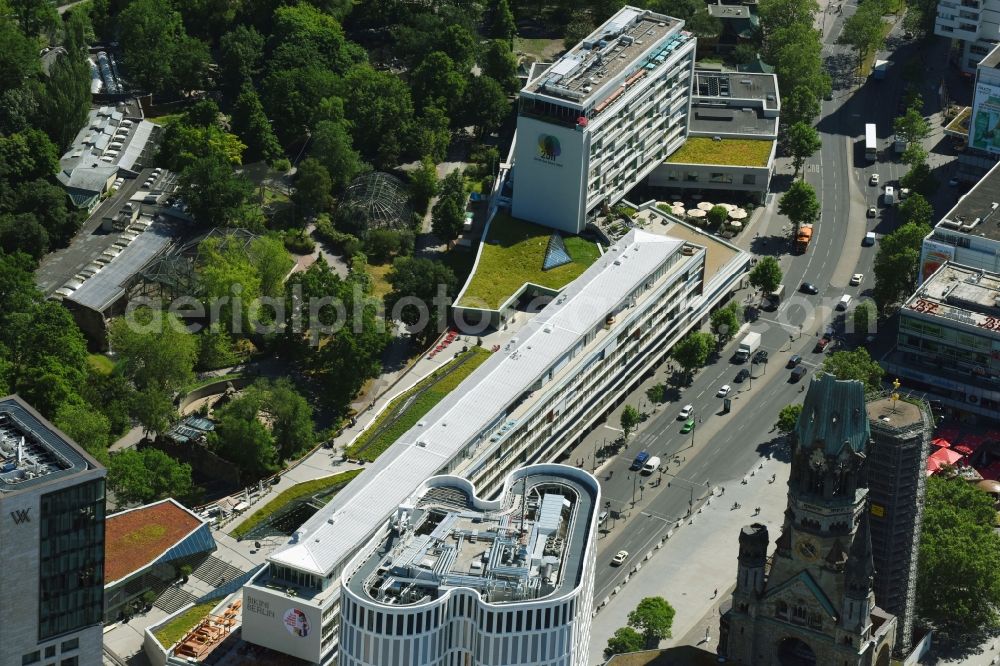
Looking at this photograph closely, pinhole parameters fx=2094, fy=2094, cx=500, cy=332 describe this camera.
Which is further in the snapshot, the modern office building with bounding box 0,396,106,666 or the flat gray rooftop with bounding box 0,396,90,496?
the flat gray rooftop with bounding box 0,396,90,496

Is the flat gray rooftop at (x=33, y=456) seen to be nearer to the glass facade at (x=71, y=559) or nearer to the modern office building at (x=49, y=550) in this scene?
the modern office building at (x=49, y=550)

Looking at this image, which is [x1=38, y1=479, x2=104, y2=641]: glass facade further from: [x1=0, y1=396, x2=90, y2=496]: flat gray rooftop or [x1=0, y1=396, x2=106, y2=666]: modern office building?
[x1=0, y1=396, x2=90, y2=496]: flat gray rooftop

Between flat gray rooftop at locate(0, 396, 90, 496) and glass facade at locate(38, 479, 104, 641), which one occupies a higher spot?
flat gray rooftop at locate(0, 396, 90, 496)

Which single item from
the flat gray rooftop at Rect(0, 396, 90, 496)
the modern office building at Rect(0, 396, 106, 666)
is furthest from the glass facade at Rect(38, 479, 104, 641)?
the flat gray rooftop at Rect(0, 396, 90, 496)

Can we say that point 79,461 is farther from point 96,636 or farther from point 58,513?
point 96,636

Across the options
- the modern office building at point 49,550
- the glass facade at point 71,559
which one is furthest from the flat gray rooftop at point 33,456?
the glass facade at point 71,559
